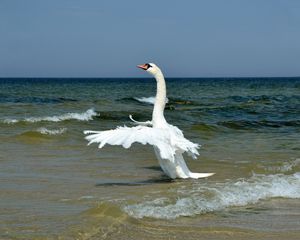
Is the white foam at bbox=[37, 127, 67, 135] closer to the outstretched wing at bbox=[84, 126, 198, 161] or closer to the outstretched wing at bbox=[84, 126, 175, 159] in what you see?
the outstretched wing at bbox=[84, 126, 198, 161]

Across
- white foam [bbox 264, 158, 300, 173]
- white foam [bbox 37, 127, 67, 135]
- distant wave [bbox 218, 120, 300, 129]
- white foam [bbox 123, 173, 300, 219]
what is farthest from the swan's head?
distant wave [bbox 218, 120, 300, 129]

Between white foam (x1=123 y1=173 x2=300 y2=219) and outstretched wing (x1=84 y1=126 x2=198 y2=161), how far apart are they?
0.58m

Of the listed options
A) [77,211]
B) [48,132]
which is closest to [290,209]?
[77,211]

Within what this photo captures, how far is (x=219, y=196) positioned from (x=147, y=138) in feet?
3.76

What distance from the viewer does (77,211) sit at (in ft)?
21.1

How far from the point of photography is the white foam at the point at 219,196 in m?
6.43

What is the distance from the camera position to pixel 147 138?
7.58 m

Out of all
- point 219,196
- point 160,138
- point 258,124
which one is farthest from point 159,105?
point 258,124

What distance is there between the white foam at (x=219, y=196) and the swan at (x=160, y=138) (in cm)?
54

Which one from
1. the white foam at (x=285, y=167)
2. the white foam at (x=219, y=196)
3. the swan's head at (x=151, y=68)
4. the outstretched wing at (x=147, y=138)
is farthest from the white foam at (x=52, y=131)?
the white foam at (x=219, y=196)

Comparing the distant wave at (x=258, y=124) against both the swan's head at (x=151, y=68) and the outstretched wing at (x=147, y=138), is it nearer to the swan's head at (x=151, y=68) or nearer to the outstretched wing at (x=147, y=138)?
the swan's head at (x=151, y=68)

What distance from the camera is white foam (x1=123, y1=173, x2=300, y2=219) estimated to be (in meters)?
6.43

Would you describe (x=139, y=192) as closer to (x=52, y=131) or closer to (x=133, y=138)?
(x=133, y=138)

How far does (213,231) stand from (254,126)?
13.9 m
